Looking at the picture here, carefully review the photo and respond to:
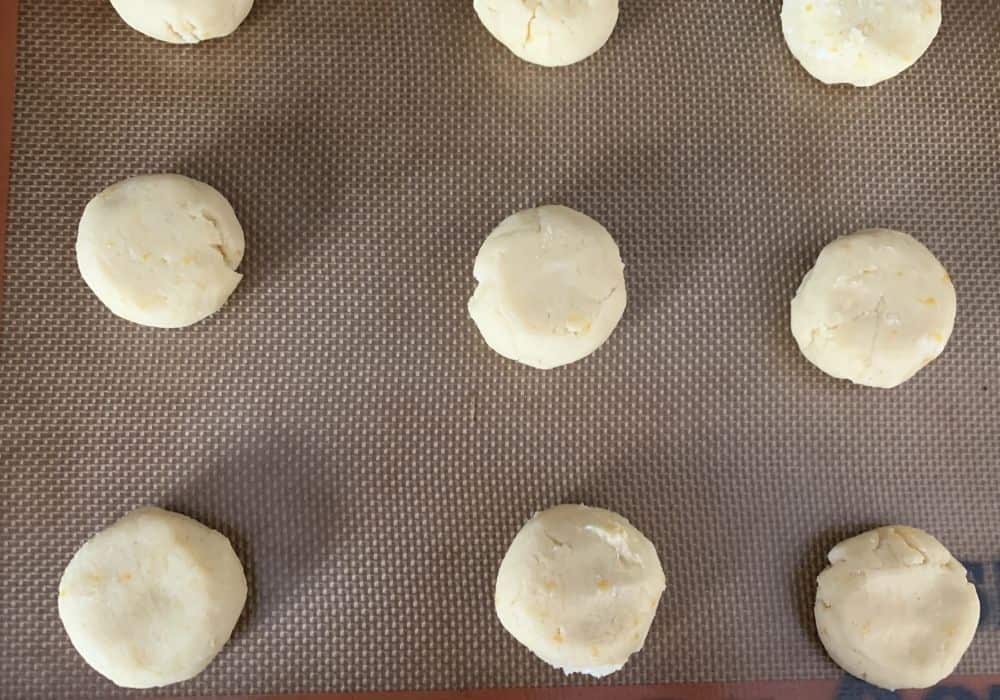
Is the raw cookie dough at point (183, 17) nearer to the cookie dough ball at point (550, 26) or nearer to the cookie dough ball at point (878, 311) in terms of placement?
the cookie dough ball at point (550, 26)

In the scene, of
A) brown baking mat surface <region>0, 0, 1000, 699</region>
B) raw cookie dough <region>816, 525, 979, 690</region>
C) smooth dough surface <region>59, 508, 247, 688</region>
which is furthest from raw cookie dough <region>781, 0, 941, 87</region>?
smooth dough surface <region>59, 508, 247, 688</region>

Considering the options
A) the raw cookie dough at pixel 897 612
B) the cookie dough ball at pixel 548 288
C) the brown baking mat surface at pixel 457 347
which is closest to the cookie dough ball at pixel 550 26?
the brown baking mat surface at pixel 457 347

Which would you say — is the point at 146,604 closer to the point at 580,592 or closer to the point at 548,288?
the point at 580,592

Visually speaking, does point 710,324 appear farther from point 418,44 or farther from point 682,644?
point 418,44

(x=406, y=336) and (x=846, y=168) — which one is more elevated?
(x=846, y=168)

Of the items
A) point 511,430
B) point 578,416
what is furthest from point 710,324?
point 511,430

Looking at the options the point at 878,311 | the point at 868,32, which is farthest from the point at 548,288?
the point at 868,32

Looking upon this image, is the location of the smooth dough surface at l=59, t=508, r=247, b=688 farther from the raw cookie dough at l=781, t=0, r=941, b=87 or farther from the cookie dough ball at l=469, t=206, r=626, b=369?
the raw cookie dough at l=781, t=0, r=941, b=87

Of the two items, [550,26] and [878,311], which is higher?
[550,26]
